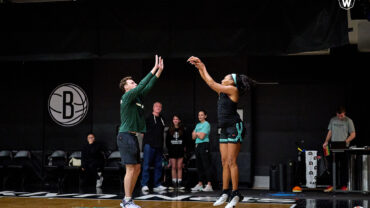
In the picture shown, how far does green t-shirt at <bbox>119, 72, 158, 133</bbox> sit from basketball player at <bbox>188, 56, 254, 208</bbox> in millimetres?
638

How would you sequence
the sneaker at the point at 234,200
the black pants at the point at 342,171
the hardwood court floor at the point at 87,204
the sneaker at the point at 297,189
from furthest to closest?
the black pants at the point at 342,171
the sneaker at the point at 297,189
the hardwood court floor at the point at 87,204
the sneaker at the point at 234,200

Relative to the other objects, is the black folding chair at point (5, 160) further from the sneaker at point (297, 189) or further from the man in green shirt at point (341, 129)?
the man in green shirt at point (341, 129)

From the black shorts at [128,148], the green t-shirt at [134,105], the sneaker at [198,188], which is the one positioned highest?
the green t-shirt at [134,105]

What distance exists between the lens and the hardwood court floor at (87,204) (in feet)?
27.2

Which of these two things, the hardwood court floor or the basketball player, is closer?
the basketball player

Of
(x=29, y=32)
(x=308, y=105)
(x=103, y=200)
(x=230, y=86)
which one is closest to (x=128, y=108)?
(x=230, y=86)

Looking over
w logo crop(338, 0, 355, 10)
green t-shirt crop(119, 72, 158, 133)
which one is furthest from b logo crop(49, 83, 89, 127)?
w logo crop(338, 0, 355, 10)

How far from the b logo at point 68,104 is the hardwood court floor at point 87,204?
493cm

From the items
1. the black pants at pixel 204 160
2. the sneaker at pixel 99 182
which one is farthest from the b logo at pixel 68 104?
the black pants at pixel 204 160

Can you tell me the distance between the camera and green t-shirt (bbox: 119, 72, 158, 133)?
23.8 ft

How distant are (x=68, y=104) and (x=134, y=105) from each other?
24.1 feet

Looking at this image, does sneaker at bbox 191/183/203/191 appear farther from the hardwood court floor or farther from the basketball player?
the basketball player

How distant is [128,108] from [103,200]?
99.8 inches

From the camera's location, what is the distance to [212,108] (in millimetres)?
13508
